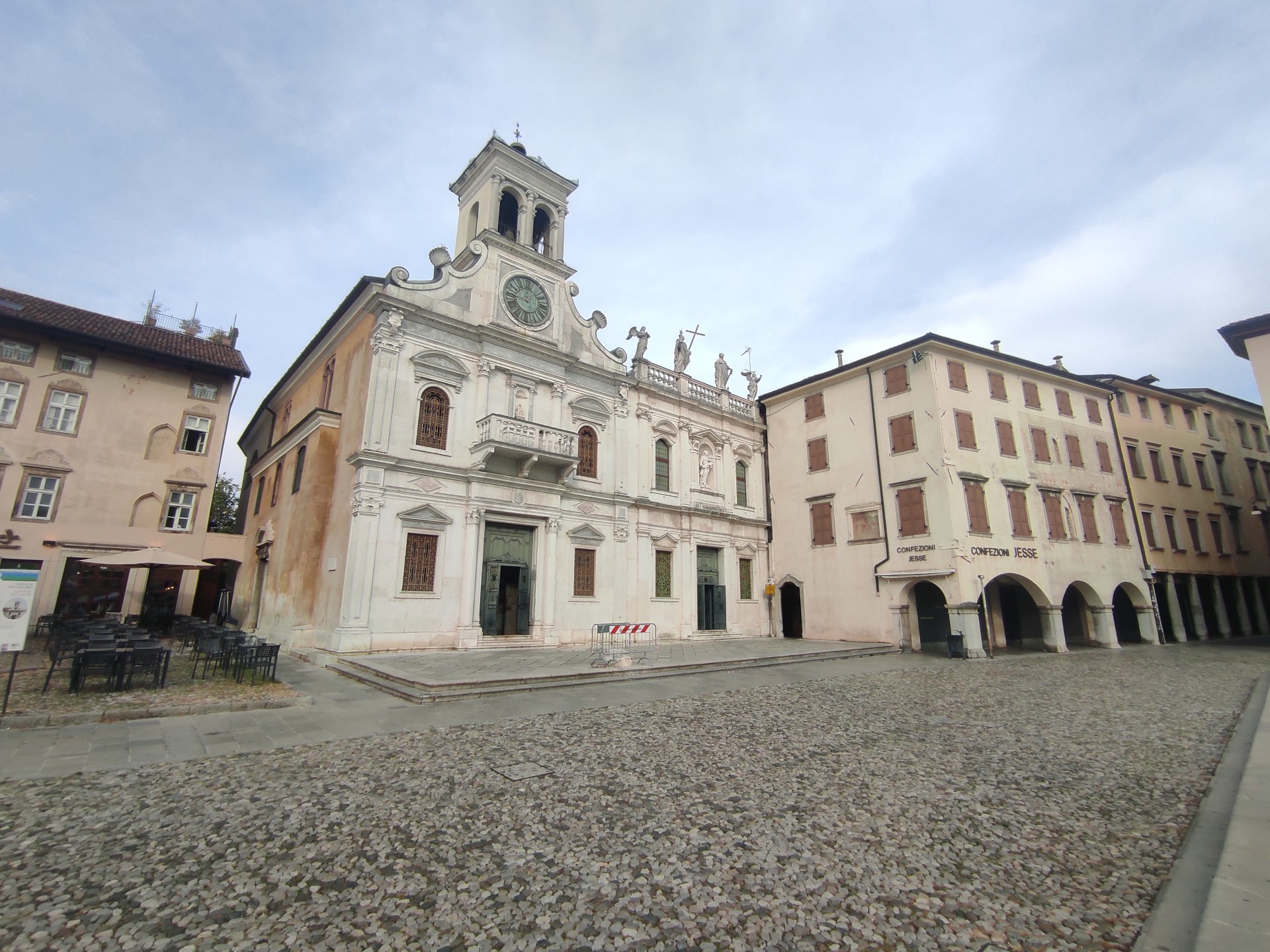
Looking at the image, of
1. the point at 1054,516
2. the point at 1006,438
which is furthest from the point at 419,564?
the point at 1054,516

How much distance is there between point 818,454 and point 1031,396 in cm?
937

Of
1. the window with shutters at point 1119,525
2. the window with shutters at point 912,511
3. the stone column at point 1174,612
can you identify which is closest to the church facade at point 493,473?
the window with shutters at point 912,511

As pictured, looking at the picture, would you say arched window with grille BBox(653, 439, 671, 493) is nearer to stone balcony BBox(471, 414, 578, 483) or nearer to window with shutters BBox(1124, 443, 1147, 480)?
stone balcony BBox(471, 414, 578, 483)

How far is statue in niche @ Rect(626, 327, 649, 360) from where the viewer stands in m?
25.0

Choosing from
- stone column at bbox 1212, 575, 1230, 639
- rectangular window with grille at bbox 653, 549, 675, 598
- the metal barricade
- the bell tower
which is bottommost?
the metal barricade

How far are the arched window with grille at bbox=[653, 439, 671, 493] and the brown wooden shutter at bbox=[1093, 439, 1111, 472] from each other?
19695mm

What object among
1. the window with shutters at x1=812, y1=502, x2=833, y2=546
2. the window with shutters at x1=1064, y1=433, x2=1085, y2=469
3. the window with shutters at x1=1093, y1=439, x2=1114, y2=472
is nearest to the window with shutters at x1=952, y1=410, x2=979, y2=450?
the window with shutters at x1=812, y1=502, x2=833, y2=546

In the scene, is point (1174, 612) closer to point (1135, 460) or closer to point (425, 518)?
point (1135, 460)

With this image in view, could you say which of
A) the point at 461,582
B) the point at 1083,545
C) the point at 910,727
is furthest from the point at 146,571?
the point at 1083,545

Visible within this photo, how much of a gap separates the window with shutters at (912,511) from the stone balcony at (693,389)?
8606 millimetres

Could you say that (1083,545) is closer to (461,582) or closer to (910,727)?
(910,727)

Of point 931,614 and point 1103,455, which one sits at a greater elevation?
point 1103,455

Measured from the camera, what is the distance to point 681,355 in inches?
1053

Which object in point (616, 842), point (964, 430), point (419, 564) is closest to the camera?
point (616, 842)
